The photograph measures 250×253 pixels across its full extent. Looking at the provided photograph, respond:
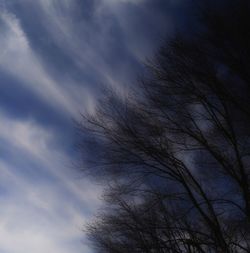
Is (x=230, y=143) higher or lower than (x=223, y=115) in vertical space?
lower

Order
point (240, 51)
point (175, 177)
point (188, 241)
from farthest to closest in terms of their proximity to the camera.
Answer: point (175, 177), point (240, 51), point (188, 241)

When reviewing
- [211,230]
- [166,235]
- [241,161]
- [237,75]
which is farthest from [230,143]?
[166,235]

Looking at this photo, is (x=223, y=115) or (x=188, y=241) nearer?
(x=188, y=241)

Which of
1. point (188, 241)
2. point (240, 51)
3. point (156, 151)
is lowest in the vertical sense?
point (188, 241)

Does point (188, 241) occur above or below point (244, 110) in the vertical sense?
below

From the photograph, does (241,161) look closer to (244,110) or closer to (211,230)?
(244,110)

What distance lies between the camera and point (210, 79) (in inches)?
306

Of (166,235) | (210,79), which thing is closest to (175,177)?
(166,235)

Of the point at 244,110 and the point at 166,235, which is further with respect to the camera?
the point at 166,235

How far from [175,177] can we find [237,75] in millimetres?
3115

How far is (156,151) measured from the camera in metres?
7.99

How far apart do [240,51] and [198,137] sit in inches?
96.1

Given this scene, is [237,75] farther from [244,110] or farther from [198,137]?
[198,137]

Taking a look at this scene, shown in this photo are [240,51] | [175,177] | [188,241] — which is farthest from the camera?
[175,177]
